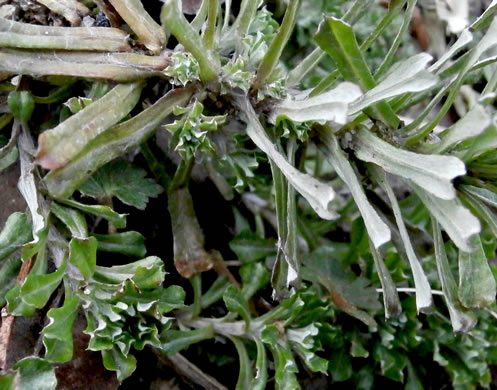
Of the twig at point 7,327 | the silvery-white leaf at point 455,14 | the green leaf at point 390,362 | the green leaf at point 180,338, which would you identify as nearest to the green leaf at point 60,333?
the twig at point 7,327

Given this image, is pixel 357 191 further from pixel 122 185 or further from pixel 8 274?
pixel 8 274

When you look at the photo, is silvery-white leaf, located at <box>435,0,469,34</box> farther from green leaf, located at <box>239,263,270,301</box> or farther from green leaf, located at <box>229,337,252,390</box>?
green leaf, located at <box>229,337,252,390</box>

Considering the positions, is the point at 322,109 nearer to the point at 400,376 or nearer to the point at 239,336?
the point at 239,336

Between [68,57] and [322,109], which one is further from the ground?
[322,109]

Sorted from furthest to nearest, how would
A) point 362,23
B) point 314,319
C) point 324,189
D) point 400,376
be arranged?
point 362,23 → point 400,376 → point 314,319 → point 324,189

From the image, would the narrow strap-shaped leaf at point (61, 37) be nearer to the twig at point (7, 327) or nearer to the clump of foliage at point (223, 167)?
the clump of foliage at point (223, 167)

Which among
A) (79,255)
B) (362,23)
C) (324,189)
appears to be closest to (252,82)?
(324,189)
